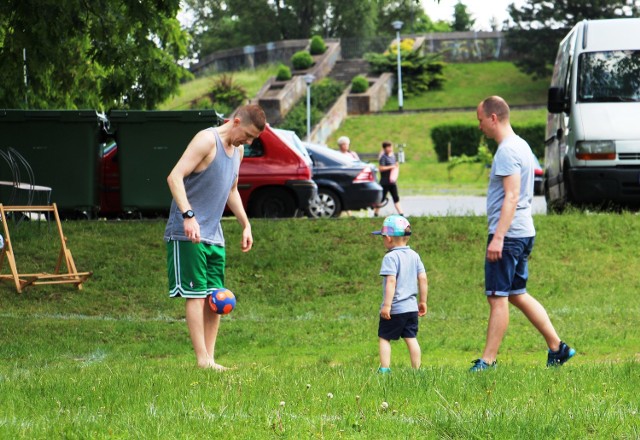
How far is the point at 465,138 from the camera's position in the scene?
47.6 metres

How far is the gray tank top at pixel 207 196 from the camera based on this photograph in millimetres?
7934

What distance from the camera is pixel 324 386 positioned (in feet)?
21.1

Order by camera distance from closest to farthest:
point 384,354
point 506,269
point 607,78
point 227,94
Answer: point 506,269, point 384,354, point 607,78, point 227,94

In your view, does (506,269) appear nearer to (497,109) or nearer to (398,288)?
(398,288)

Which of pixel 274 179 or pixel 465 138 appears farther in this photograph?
pixel 465 138

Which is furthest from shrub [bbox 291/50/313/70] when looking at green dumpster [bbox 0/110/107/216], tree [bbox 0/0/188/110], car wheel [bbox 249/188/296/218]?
green dumpster [bbox 0/110/107/216]

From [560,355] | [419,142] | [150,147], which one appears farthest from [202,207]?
[419,142]

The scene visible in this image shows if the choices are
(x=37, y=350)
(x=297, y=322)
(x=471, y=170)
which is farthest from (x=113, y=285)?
(x=471, y=170)

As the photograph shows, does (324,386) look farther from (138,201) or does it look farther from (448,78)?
(448,78)

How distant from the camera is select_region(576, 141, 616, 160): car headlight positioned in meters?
16.7

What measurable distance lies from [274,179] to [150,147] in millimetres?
2294

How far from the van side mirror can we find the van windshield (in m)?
0.23

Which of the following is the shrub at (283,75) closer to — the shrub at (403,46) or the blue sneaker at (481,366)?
the shrub at (403,46)

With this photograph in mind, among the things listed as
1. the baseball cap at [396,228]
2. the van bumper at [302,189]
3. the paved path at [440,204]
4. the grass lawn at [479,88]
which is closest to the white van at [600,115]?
the van bumper at [302,189]
